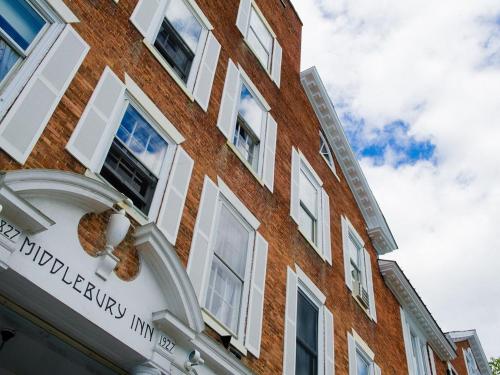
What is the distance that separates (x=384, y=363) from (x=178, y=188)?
8.96 m

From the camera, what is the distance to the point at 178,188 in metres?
8.52

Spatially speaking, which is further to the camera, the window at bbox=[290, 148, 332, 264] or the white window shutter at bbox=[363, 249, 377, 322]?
the white window shutter at bbox=[363, 249, 377, 322]

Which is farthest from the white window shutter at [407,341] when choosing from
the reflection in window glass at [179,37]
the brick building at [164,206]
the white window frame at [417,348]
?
the reflection in window glass at [179,37]

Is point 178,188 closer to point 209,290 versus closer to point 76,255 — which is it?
point 209,290

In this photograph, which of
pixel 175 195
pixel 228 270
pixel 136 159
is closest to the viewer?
pixel 136 159

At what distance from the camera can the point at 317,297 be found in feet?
39.2

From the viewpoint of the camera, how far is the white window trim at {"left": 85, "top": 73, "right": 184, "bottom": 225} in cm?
729

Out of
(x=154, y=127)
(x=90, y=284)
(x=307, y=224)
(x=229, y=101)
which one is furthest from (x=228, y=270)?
(x=307, y=224)

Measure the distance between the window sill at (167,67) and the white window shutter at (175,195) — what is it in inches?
50.2

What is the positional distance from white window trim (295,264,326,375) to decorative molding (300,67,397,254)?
6166 mm

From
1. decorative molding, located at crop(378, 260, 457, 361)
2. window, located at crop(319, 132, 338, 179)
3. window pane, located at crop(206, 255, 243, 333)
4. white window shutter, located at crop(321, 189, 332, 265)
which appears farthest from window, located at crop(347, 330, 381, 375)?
window, located at crop(319, 132, 338, 179)

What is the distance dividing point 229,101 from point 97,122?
4284 millimetres

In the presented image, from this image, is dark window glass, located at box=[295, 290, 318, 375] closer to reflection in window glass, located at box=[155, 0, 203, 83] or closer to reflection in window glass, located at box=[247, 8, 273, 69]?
reflection in window glass, located at box=[155, 0, 203, 83]

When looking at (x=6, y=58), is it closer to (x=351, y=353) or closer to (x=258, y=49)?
(x=258, y=49)
